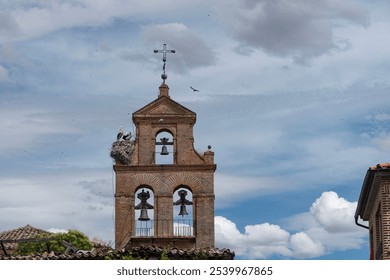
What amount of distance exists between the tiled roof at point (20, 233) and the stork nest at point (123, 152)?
11.9 m

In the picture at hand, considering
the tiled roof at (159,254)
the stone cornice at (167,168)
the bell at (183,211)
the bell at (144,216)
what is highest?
the stone cornice at (167,168)

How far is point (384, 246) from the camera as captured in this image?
2536 cm

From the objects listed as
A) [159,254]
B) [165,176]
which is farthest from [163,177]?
[159,254]

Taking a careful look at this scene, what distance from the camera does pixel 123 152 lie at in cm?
4009

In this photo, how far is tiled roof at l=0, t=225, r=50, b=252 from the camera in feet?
167

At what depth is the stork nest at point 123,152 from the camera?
4009cm

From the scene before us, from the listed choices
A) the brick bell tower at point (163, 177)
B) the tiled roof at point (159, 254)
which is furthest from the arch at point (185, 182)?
the tiled roof at point (159, 254)

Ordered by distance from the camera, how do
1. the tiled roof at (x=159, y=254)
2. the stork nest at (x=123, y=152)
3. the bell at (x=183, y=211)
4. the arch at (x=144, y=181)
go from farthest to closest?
the stork nest at (x=123, y=152), the arch at (x=144, y=181), the bell at (x=183, y=211), the tiled roof at (x=159, y=254)

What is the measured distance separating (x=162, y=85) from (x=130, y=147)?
2.75m

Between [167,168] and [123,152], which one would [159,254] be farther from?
[123,152]

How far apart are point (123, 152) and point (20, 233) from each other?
44.9ft

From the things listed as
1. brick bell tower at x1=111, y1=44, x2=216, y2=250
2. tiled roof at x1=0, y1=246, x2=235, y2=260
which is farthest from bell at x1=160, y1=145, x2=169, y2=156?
tiled roof at x1=0, y1=246, x2=235, y2=260

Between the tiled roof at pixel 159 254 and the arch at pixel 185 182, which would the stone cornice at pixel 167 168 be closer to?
the arch at pixel 185 182

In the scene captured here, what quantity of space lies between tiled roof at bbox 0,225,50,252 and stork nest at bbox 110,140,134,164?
1186 centimetres
